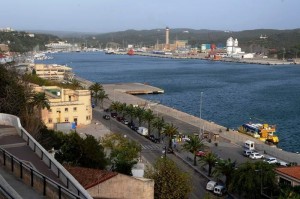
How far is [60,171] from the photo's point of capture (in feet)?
14.9

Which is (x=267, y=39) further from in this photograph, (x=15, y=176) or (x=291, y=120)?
(x=15, y=176)

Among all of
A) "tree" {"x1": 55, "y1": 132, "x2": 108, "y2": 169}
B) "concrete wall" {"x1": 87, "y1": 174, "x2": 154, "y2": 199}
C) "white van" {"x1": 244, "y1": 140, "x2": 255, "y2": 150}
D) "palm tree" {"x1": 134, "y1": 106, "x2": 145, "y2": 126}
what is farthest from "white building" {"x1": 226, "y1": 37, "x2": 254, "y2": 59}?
"concrete wall" {"x1": 87, "y1": 174, "x2": 154, "y2": 199}

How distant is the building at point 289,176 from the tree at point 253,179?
0.23 meters

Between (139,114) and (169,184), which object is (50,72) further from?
(169,184)

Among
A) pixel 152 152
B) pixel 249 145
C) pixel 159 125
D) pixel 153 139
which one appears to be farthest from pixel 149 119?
pixel 249 145

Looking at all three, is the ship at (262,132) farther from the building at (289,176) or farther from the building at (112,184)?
the building at (112,184)

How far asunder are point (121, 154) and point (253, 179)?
121 inches

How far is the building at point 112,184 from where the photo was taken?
6.10 m

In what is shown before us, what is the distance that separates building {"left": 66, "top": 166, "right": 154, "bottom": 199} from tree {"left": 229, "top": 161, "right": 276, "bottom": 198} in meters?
3.12

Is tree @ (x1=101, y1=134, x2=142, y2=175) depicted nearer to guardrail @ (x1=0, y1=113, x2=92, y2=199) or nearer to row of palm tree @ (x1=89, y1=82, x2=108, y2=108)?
guardrail @ (x1=0, y1=113, x2=92, y2=199)

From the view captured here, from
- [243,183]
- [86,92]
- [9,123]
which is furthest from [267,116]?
[9,123]

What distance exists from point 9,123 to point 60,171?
274 cm

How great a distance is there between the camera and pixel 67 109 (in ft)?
59.2

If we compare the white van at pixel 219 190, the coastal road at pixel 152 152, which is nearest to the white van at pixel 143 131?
the coastal road at pixel 152 152
